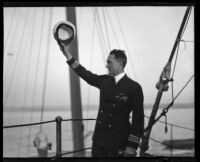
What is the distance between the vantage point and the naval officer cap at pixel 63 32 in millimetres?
3561

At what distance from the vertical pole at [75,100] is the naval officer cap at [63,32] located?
177mm

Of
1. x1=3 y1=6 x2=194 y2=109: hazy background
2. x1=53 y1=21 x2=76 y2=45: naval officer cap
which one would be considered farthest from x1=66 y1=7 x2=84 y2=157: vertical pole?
x1=53 y1=21 x2=76 y2=45: naval officer cap

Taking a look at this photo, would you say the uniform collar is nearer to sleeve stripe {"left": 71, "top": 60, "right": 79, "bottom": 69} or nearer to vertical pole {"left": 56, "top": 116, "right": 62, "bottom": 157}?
sleeve stripe {"left": 71, "top": 60, "right": 79, "bottom": 69}

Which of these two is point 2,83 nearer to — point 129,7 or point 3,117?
point 3,117

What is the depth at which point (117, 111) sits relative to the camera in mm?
3535

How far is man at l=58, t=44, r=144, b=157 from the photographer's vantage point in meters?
3.50

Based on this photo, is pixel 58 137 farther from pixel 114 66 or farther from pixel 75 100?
pixel 114 66

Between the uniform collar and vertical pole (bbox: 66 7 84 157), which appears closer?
the uniform collar

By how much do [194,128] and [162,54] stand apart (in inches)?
35.5

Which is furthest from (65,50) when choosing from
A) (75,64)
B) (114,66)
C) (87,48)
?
(114,66)

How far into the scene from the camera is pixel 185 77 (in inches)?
149

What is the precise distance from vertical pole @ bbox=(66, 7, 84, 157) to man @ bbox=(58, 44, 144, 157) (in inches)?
7.0

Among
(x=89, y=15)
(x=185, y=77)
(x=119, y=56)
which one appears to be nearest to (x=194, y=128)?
(x=185, y=77)

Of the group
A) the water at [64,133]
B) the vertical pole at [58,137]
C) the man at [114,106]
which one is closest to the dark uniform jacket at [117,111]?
the man at [114,106]
